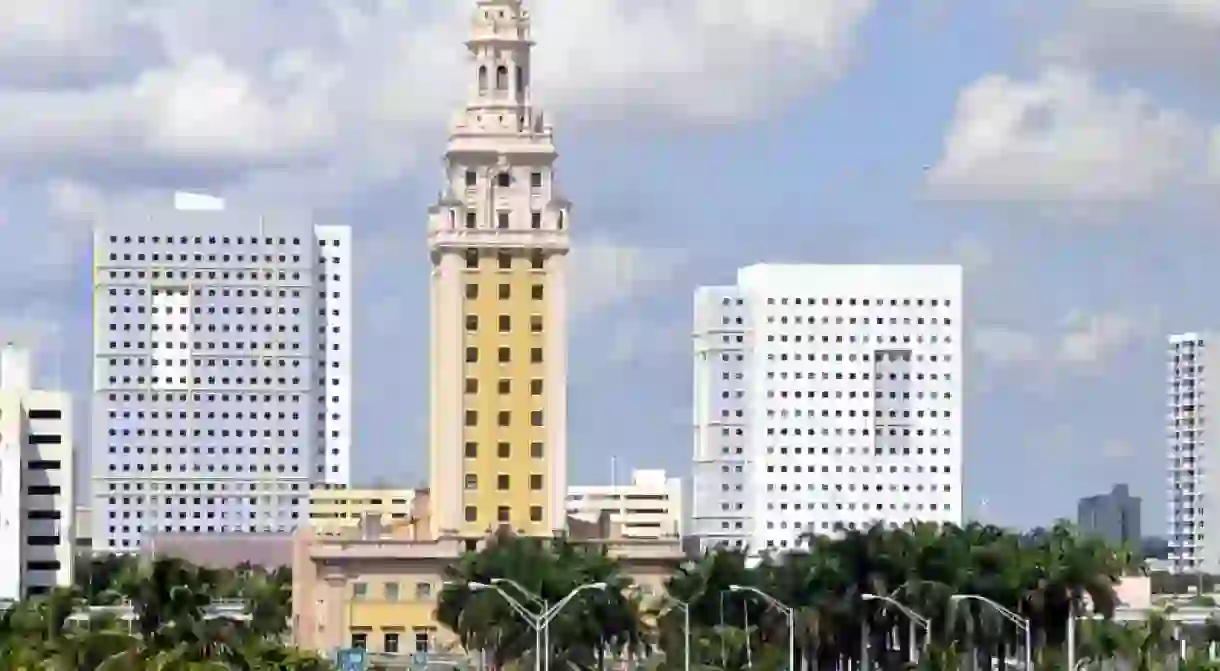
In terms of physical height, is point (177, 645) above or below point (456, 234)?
below

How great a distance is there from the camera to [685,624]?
161 meters

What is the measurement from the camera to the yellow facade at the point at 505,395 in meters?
196

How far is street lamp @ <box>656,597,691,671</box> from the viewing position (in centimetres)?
14925

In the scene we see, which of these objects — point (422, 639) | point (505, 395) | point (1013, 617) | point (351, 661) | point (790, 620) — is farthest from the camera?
point (505, 395)

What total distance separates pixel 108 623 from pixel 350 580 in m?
56.9

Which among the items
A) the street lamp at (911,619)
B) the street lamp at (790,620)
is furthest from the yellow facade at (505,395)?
the street lamp at (911,619)

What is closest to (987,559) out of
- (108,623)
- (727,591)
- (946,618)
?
(946,618)

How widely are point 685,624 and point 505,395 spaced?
124ft

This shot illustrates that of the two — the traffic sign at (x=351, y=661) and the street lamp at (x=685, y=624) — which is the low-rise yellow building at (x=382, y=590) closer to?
the street lamp at (x=685, y=624)

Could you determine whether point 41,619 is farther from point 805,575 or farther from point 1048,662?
point 1048,662

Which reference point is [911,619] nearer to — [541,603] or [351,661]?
[541,603]

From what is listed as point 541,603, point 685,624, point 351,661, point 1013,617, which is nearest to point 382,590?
point 685,624

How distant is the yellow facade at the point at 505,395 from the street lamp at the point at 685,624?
16.0 metres

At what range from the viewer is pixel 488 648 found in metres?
174
